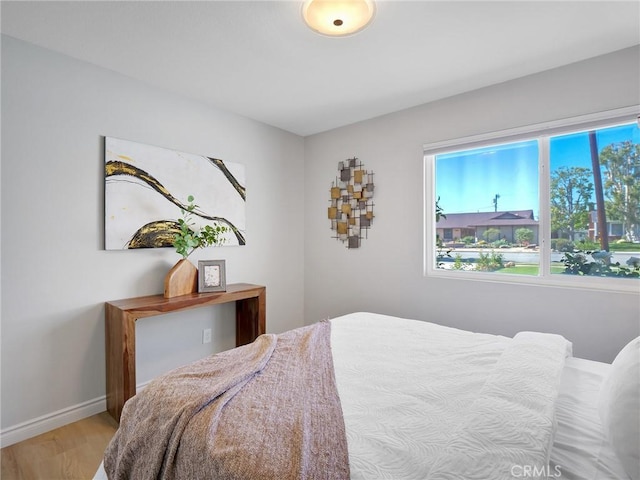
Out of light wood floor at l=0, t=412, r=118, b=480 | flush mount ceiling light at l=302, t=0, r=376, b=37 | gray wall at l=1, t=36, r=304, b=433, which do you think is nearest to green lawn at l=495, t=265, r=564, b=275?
flush mount ceiling light at l=302, t=0, r=376, b=37

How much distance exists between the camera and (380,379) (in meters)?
1.44

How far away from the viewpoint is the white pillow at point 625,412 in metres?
0.89

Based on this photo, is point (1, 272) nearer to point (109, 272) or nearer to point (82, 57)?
point (109, 272)

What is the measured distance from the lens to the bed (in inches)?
35.7

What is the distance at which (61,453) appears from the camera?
1930 mm

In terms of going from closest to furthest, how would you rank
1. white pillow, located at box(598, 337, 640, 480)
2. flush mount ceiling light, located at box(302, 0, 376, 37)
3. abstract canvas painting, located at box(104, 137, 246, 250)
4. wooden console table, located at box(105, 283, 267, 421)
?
white pillow, located at box(598, 337, 640, 480), flush mount ceiling light, located at box(302, 0, 376, 37), wooden console table, located at box(105, 283, 267, 421), abstract canvas painting, located at box(104, 137, 246, 250)

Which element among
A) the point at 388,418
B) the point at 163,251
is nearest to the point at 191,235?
the point at 163,251

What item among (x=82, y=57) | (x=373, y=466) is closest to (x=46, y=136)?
(x=82, y=57)

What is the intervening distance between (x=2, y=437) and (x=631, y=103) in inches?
170

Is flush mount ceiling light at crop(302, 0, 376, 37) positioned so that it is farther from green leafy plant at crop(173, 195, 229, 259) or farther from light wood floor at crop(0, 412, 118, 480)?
light wood floor at crop(0, 412, 118, 480)

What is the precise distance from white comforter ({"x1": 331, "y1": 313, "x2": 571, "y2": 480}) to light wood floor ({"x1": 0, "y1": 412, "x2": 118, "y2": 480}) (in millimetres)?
1534

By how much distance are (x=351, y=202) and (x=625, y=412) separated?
108 inches

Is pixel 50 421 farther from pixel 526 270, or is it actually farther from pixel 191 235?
pixel 526 270

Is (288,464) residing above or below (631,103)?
below
